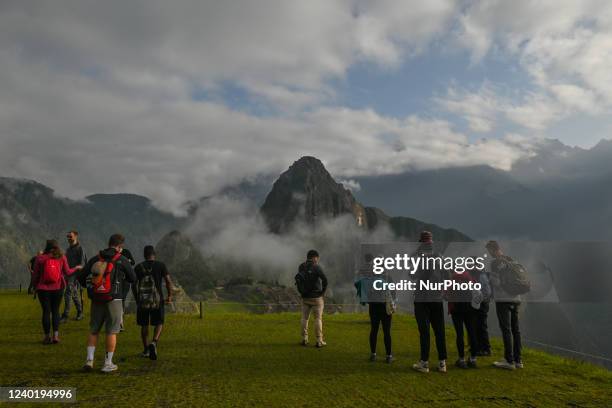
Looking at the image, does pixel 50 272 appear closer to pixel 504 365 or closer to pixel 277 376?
pixel 277 376

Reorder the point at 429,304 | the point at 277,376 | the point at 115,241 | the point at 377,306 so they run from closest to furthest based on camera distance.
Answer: the point at 277,376, the point at 115,241, the point at 429,304, the point at 377,306

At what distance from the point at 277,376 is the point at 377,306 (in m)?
3.00

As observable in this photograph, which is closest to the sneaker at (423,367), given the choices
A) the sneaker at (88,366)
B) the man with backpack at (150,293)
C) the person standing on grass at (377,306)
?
the person standing on grass at (377,306)

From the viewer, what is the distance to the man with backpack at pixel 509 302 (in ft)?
33.3

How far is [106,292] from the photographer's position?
878cm

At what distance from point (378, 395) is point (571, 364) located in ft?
20.7

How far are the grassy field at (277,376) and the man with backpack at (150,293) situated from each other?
866 mm

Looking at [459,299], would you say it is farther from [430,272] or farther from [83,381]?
[83,381]

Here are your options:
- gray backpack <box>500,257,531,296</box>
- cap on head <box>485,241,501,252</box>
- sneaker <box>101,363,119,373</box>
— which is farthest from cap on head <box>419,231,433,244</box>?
sneaker <box>101,363,119,373</box>

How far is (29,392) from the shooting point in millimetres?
7543

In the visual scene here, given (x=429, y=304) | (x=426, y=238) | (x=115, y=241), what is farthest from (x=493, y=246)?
(x=115, y=241)

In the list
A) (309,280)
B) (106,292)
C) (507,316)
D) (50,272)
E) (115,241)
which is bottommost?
(507,316)

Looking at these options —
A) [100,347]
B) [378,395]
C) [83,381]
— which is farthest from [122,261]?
[378,395]

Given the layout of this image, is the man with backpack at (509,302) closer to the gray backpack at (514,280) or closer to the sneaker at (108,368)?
the gray backpack at (514,280)
